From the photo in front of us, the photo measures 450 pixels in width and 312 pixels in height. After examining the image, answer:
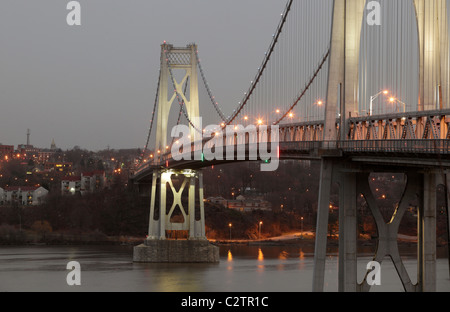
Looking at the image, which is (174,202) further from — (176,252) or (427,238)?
(427,238)

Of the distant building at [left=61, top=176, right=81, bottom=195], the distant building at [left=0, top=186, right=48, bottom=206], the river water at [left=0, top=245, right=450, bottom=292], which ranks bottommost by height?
the river water at [left=0, top=245, right=450, bottom=292]

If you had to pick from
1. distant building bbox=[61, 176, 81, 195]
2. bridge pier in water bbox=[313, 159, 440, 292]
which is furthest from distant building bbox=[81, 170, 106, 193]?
bridge pier in water bbox=[313, 159, 440, 292]

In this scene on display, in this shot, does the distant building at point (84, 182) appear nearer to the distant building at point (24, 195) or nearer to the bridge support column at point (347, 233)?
the distant building at point (24, 195)

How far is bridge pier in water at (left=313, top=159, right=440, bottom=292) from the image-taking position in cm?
2225

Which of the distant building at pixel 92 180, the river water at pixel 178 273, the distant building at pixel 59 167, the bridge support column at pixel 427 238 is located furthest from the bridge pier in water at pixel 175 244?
the distant building at pixel 59 167

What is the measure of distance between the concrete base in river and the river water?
33.4 inches

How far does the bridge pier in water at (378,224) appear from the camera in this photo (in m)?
22.2

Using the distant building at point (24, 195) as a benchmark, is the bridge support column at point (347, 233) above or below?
below

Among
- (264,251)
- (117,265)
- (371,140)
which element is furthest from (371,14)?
(264,251)

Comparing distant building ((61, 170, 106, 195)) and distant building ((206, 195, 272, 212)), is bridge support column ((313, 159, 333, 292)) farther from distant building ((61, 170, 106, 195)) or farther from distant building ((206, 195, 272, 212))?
distant building ((61, 170, 106, 195))

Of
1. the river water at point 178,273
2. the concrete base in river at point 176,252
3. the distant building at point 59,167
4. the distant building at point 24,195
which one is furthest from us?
the distant building at point 59,167

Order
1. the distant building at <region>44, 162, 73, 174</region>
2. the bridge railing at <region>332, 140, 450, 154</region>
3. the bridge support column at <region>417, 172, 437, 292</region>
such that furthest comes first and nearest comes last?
the distant building at <region>44, 162, 73, 174</region> < the bridge support column at <region>417, 172, 437, 292</region> < the bridge railing at <region>332, 140, 450, 154</region>
